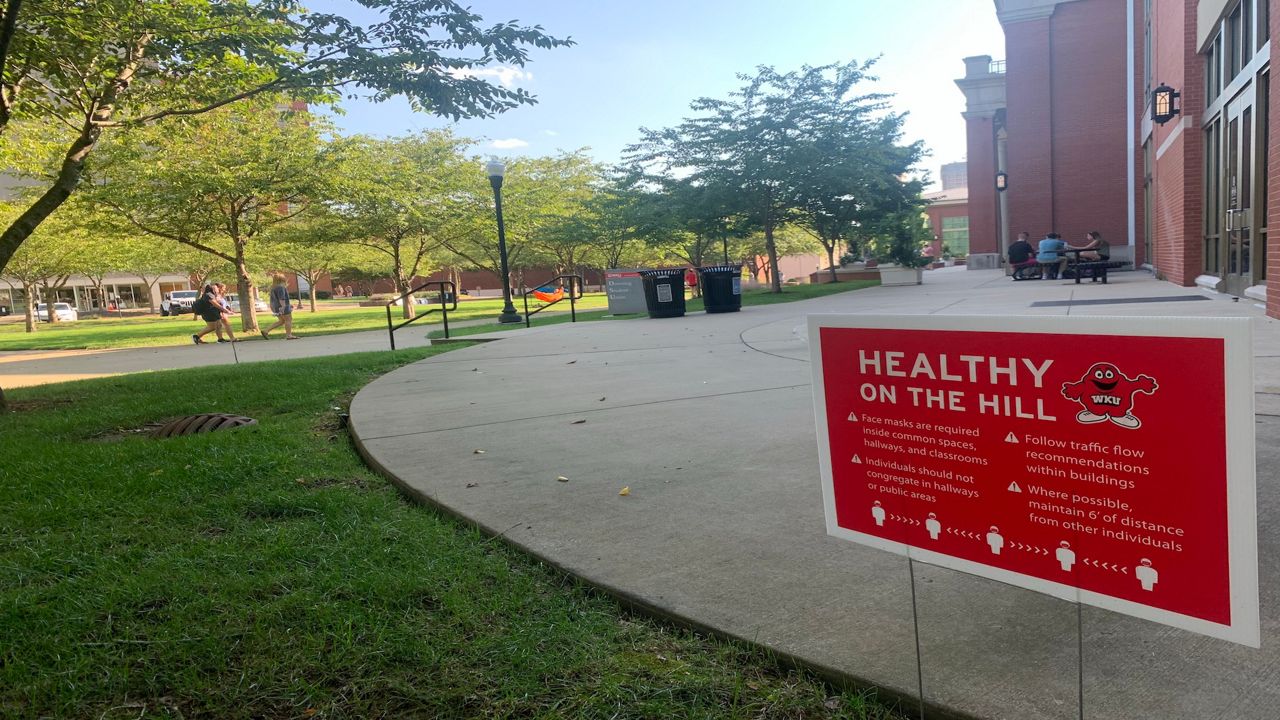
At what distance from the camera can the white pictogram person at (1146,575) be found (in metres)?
1.70

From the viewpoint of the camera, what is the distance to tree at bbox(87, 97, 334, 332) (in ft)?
67.0

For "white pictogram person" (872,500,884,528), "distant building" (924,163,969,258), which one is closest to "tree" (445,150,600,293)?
"white pictogram person" (872,500,884,528)

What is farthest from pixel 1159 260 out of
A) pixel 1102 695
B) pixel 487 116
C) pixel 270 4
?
pixel 1102 695

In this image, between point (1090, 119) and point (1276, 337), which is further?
point (1090, 119)

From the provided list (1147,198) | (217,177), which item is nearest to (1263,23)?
(1147,198)

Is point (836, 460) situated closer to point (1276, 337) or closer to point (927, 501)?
point (927, 501)

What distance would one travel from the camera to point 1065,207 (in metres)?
32.4

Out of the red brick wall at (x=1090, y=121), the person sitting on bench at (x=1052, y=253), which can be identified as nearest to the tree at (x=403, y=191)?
the person sitting on bench at (x=1052, y=253)

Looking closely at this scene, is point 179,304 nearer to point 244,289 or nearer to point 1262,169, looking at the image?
point 244,289

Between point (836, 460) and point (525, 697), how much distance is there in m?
1.11

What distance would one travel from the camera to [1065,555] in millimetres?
1816

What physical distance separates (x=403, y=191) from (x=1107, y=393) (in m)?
26.5

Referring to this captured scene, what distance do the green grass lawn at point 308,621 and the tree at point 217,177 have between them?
1859 centimetres

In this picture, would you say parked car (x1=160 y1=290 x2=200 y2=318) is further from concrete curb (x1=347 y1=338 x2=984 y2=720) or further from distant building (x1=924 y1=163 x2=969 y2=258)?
distant building (x1=924 y1=163 x2=969 y2=258)
